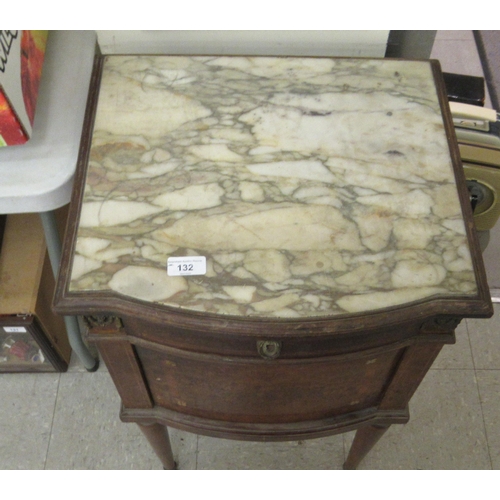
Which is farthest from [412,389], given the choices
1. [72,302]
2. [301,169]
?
[72,302]

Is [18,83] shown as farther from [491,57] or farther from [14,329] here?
[491,57]

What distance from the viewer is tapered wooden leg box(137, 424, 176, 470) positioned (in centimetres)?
110

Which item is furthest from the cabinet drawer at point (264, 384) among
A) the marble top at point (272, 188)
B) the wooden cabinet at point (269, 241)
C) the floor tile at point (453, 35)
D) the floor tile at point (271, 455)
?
the floor tile at point (453, 35)

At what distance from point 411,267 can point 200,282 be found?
279mm

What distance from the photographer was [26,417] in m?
1.42

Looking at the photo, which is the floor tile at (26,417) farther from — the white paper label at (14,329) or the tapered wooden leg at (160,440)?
the tapered wooden leg at (160,440)

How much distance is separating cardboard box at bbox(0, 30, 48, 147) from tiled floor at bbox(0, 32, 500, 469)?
767 mm

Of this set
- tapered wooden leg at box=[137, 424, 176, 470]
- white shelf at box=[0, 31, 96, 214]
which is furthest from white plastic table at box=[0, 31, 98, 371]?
tapered wooden leg at box=[137, 424, 176, 470]

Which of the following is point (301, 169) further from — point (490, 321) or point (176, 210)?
point (490, 321)

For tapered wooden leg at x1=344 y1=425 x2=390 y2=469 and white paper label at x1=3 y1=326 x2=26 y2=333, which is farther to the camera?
white paper label at x1=3 y1=326 x2=26 y2=333

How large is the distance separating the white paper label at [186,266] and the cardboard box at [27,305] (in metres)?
0.66

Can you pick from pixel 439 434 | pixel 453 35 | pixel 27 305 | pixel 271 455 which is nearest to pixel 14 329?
pixel 27 305

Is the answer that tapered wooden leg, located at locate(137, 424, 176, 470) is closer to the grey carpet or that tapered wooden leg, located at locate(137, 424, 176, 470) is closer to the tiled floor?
the tiled floor

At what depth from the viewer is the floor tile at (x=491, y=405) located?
1.39 m
